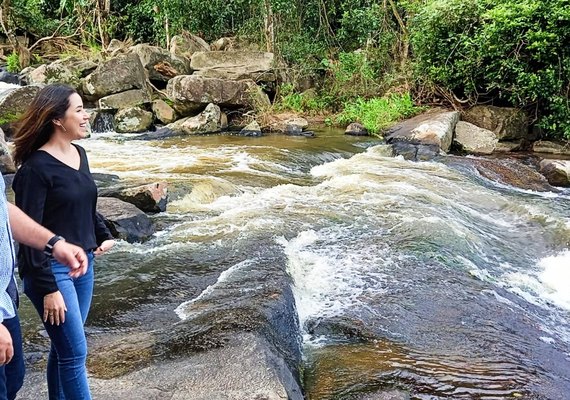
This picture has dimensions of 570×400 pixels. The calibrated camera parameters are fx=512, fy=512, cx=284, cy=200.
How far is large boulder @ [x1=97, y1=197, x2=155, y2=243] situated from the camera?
594 cm

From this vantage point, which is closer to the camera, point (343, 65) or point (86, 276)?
point (86, 276)

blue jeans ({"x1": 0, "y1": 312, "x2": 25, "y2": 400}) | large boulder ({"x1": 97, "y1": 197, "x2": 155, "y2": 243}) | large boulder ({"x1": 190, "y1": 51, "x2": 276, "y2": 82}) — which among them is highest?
large boulder ({"x1": 190, "y1": 51, "x2": 276, "y2": 82})

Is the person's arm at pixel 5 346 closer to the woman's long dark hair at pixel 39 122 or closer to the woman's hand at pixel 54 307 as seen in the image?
the woman's hand at pixel 54 307

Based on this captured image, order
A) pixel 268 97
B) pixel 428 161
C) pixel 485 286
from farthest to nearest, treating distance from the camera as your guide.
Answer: pixel 268 97 < pixel 428 161 < pixel 485 286

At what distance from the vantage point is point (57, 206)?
7.46ft

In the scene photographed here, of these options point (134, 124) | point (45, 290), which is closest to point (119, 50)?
point (134, 124)

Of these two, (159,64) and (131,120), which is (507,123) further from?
(159,64)

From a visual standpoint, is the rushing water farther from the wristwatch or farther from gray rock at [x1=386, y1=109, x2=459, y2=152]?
the wristwatch

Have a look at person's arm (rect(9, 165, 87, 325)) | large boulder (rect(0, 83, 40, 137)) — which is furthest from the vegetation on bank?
person's arm (rect(9, 165, 87, 325))

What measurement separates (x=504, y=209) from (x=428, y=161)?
2882mm

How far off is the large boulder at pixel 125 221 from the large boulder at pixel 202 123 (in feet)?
24.9

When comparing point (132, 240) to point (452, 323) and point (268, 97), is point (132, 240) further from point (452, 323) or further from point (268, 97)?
point (268, 97)

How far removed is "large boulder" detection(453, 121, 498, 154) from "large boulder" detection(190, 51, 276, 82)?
22.2 ft

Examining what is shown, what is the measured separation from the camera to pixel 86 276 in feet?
8.24
